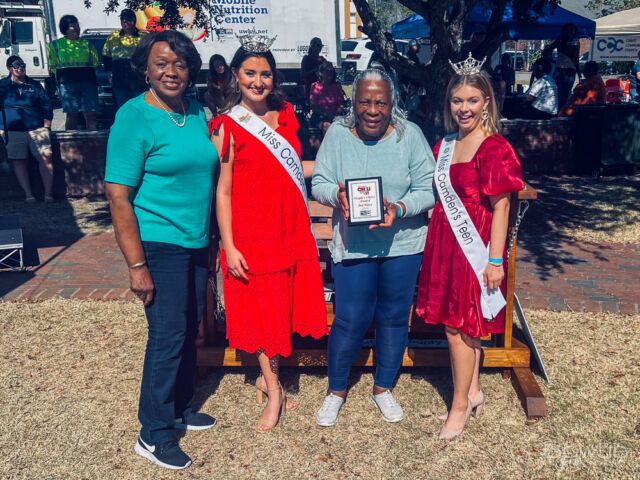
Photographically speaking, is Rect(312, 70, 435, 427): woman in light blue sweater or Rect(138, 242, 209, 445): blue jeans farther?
Rect(312, 70, 435, 427): woman in light blue sweater

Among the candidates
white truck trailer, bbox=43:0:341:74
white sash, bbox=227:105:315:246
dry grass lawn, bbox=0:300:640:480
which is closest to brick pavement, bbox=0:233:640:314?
dry grass lawn, bbox=0:300:640:480

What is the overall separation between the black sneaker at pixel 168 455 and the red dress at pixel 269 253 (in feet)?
1.87

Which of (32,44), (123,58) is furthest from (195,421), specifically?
(32,44)

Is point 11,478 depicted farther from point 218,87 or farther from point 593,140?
point 593,140

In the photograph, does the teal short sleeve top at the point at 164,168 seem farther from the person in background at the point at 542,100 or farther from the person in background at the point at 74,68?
the person in background at the point at 542,100

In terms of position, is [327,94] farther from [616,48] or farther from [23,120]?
[616,48]

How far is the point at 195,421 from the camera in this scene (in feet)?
11.6

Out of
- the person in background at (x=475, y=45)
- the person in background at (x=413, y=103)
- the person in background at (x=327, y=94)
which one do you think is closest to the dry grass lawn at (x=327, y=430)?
the person in background at (x=475, y=45)

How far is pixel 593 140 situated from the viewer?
9.70 metres

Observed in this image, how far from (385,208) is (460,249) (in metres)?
0.40

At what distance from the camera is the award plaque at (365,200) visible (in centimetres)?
298

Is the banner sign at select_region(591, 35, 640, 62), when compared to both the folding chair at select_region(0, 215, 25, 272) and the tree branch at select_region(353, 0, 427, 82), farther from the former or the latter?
the folding chair at select_region(0, 215, 25, 272)

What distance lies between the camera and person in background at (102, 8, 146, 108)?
32.2ft

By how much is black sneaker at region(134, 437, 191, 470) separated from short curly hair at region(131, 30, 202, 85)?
1.73 metres
